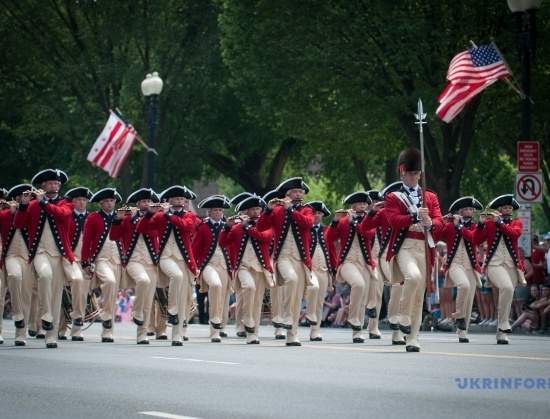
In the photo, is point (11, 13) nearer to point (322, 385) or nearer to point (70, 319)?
point (70, 319)

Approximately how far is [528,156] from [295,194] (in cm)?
664

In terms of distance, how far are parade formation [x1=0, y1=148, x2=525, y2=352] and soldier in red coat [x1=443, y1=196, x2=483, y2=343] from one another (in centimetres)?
2

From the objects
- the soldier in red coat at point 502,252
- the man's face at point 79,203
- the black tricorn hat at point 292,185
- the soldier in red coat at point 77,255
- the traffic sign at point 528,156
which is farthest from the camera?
the traffic sign at point 528,156

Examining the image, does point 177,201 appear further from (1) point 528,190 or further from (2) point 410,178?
(1) point 528,190

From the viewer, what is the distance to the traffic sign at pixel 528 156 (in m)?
27.5

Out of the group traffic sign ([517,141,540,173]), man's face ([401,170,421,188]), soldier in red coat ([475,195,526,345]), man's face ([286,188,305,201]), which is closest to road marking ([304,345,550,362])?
man's face ([401,170,421,188])

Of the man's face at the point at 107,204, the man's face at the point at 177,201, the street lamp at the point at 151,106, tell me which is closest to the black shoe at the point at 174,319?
the man's face at the point at 177,201

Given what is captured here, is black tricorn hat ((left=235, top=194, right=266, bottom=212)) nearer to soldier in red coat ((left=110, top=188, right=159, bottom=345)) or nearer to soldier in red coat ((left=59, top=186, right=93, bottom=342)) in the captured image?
soldier in red coat ((left=110, top=188, right=159, bottom=345))

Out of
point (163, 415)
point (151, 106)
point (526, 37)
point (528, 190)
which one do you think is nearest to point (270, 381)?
point (163, 415)

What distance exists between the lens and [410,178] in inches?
749

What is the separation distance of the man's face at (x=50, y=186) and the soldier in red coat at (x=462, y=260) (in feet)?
18.1

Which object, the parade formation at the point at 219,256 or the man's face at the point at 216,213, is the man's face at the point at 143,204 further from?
the man's face at the point at 216,213

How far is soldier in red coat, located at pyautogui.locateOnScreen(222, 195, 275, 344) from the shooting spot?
2284 cm

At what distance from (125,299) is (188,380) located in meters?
28.9
